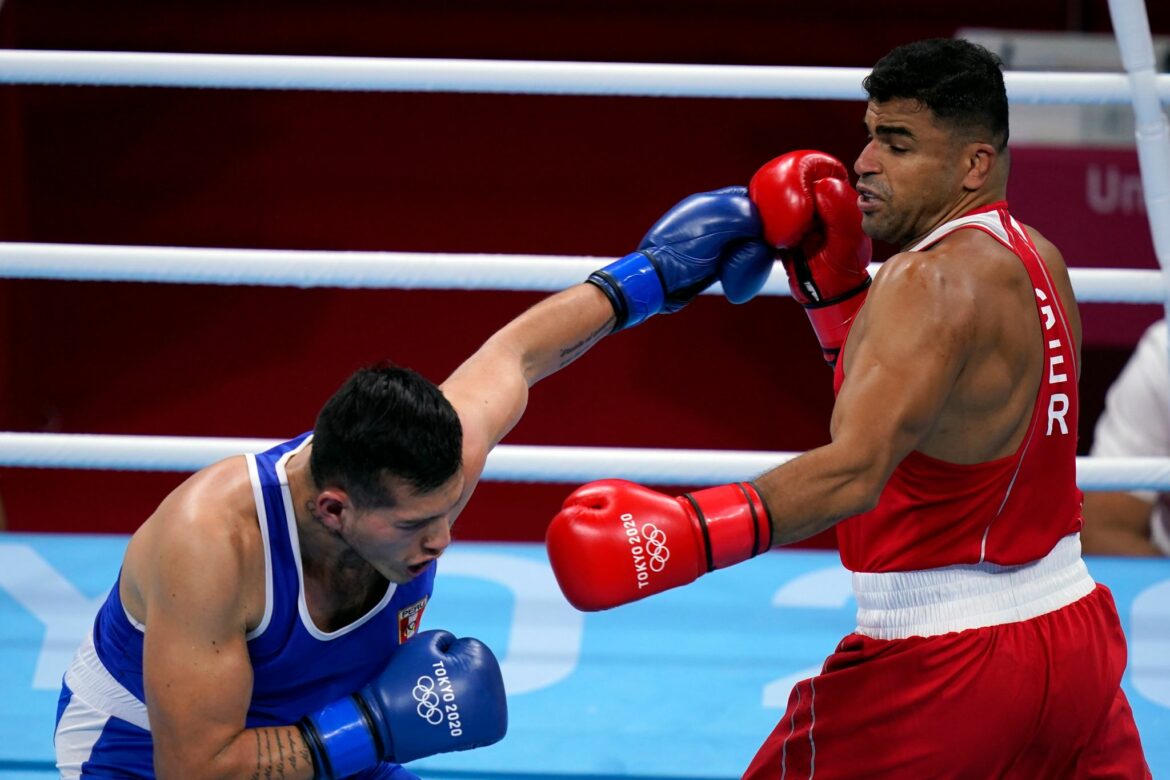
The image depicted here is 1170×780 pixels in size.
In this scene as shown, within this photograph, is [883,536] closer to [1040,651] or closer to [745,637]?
[1040,651]

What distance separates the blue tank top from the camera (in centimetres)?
220

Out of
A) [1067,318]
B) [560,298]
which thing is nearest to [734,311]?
[560,298]

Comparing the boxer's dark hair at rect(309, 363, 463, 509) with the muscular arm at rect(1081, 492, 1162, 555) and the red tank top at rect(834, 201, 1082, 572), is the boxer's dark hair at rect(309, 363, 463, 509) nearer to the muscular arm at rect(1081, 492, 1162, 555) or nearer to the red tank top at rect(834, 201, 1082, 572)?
the red tank top at rect(834, 201, 1082, 572)

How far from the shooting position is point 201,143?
5.82 meters

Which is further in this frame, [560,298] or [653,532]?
[560,298]

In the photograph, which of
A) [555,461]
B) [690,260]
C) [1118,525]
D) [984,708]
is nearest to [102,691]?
[555,461]

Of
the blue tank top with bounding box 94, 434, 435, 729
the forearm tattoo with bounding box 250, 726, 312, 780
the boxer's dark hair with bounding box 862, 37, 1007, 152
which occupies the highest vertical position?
the boxer's dark hair with bounding box 862, 37, 1007, 152

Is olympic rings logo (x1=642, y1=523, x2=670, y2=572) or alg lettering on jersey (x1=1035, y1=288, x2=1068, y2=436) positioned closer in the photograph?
olympic rings logo (x1=642, y1=523, x2=670, y2=572)

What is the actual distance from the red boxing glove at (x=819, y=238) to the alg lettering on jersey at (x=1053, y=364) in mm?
525

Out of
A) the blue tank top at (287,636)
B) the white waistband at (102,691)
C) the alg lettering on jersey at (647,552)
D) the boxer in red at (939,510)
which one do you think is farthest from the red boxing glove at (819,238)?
the white waistband at (102,691)

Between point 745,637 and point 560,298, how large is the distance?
3.44ft

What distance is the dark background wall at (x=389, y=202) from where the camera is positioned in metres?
5.54

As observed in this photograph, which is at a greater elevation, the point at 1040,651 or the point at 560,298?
the point at 560,298

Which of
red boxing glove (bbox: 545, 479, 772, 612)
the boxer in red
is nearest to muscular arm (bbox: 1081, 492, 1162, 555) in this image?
the boxer in red
